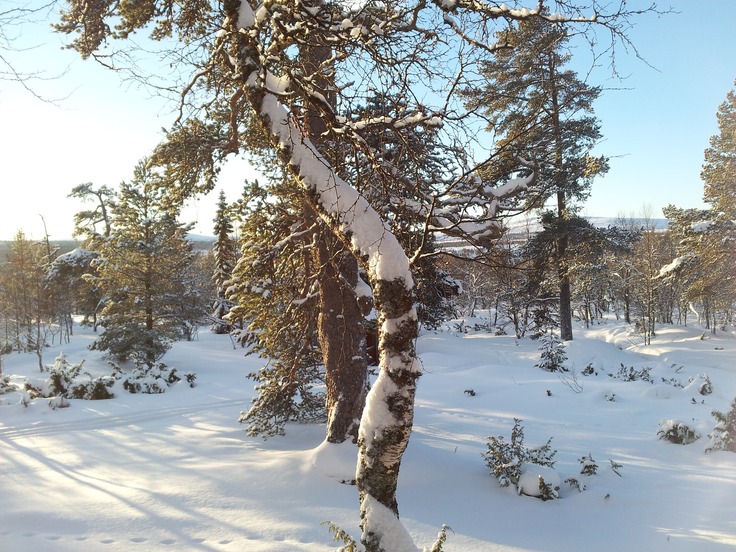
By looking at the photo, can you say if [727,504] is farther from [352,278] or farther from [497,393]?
[497,393]

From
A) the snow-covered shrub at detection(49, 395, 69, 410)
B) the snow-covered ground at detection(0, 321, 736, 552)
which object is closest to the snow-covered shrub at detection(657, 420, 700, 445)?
the snow-covered ground at detection(0, 321, 736, 552)

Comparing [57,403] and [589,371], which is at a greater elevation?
[57,403]

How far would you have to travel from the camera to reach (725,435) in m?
7.49

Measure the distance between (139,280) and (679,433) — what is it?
19.2m

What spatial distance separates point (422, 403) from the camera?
12.6 meters

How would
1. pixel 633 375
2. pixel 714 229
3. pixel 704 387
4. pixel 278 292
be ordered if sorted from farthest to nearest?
pixel 714 229
pixel 633 375
pixel 704 387
pixel 278 292

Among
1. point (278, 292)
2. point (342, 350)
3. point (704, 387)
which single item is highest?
point (278, 292)

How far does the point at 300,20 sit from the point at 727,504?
7.53 meters

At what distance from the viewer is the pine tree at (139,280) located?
1822 cm

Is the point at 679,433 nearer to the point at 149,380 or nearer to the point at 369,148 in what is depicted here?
the point at 369,148

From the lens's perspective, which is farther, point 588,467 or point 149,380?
point 149,380

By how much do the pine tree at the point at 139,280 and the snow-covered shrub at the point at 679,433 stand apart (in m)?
17.3

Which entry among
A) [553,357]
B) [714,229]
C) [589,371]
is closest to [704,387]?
[589,371]

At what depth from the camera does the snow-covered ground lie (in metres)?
A: 4.91
